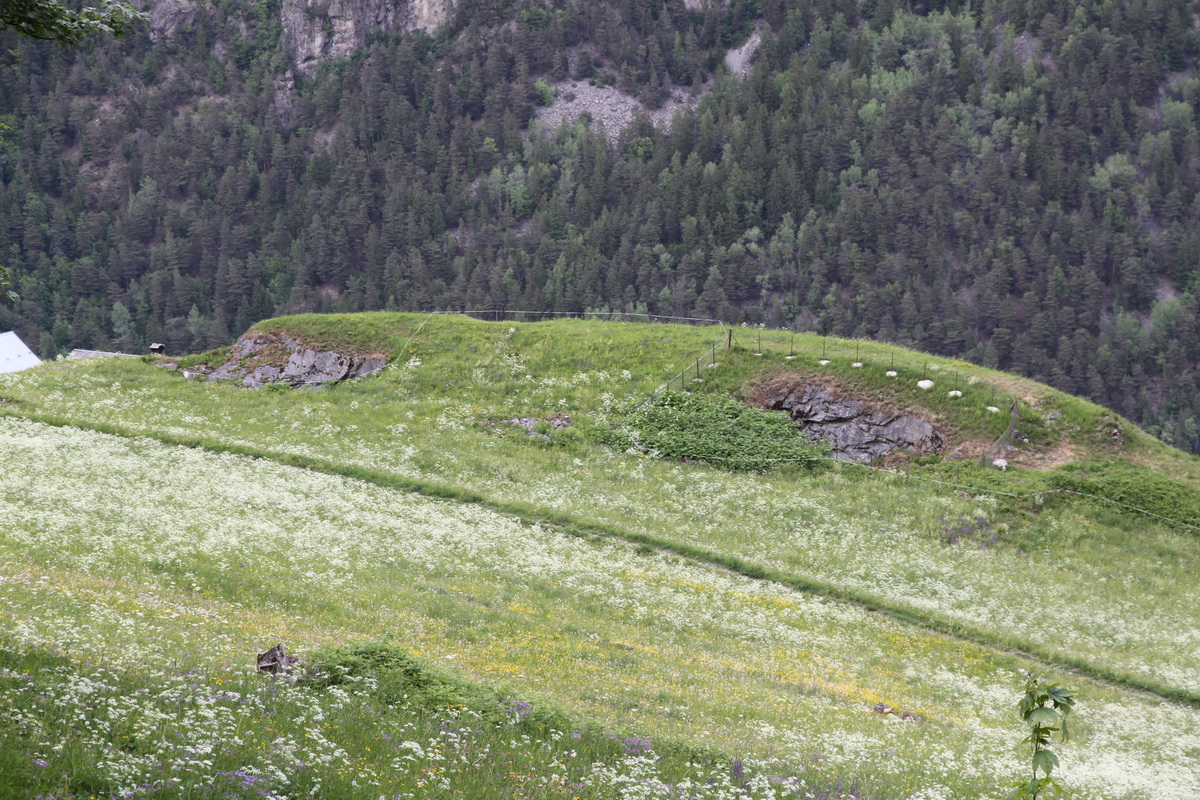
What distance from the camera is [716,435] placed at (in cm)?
6069

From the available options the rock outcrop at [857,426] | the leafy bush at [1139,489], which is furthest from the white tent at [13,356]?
the leafy bush at [1139,489]

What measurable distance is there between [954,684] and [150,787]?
27.3 m

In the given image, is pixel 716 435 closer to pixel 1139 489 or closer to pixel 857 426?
pixel 857 426

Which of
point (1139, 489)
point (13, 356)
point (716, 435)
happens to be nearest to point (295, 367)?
point (716, 435)

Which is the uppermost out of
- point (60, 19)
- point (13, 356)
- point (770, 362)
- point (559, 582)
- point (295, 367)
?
point (60, 19)

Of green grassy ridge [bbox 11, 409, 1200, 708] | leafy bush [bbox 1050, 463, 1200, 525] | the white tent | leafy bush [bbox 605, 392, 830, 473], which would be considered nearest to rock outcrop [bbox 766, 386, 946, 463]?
leafy bush [bbox 605, 392, 830, 473]

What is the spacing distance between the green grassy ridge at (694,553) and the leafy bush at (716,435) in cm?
1168

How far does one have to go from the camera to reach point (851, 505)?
53344 mm

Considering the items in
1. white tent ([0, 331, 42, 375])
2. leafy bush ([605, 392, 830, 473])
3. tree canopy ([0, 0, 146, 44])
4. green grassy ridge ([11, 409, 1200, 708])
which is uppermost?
tree canopy ([0, 0, 146, 44])

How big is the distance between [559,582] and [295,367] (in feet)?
124

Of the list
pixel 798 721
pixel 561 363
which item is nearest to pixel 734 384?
pixel 561 363

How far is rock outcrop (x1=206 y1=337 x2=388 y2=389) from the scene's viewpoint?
7119 cm

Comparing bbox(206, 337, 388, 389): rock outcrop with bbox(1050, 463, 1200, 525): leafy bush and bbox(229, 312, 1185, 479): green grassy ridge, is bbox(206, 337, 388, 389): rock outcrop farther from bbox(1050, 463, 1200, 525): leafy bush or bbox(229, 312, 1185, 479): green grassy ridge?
bbox(1050, 463, 1200, 525): leafy bush

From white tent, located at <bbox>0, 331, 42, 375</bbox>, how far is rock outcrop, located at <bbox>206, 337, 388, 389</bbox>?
59656 millimetres
